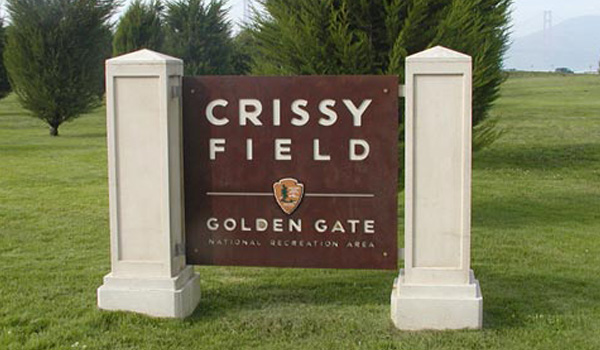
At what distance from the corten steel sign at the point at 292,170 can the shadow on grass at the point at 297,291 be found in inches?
16.6

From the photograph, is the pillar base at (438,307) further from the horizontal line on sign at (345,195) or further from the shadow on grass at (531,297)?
the horizontal line on sign at (345,195)

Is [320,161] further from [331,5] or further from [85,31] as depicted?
[85,31]

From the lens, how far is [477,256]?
813 centimetres

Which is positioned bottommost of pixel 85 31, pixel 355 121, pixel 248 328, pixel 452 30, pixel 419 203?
pixel 248 328

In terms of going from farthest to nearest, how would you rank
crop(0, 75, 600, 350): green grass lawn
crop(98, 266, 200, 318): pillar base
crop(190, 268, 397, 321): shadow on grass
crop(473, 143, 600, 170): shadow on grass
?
1. crop(473, 143, 600, 170): shadow on grass
2. crop(190, 268, 397, 321): shadow on grass
3. crop(98, 266, 200, 318): pillar base
4. crop(0, 75, 600, 350): green grass lawn

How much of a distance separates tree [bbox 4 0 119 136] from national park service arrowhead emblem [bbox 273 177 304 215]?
961 inches

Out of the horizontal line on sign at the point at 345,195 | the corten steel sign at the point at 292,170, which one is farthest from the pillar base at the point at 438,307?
the horizontal line on sign at the point at 345,195

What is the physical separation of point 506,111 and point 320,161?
99.7 ft

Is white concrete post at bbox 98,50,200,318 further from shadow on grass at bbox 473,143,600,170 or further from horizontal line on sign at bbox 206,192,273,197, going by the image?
shadow on grass at bbox 473,143,600,170

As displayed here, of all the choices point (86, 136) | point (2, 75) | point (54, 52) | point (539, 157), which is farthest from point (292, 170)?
point (2, 75)

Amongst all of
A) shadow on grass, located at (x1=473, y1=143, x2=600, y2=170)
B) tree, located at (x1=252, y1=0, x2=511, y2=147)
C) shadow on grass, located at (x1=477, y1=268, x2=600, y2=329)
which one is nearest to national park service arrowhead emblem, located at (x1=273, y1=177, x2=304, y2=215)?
shadow on grass, located at (x1=477, y1=268, x2=600, y2=329)

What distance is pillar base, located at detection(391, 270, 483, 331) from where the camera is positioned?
215 inches

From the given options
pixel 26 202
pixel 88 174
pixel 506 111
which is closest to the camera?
pixel 26 202

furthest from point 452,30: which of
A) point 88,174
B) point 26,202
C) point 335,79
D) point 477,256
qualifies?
point 88,174
